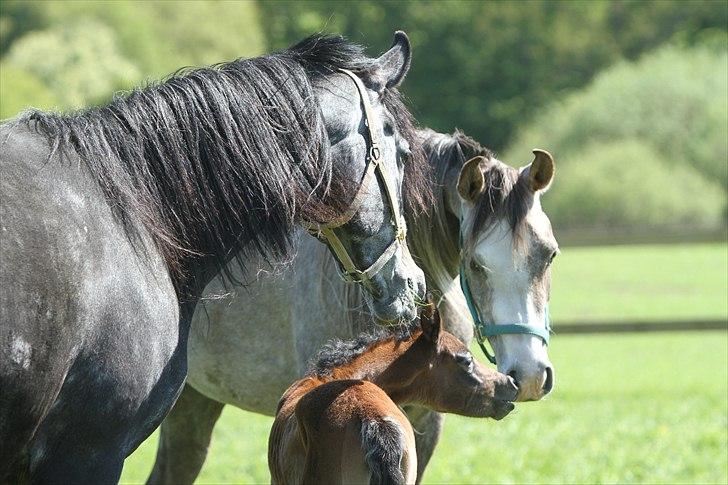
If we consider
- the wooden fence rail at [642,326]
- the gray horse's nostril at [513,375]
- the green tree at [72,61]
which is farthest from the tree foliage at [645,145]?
the gray horse's nostril at [513,375]

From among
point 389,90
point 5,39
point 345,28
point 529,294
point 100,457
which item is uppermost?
point 389,90

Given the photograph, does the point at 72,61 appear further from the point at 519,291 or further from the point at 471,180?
the point at 519,291

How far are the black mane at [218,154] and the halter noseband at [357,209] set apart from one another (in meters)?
0.04

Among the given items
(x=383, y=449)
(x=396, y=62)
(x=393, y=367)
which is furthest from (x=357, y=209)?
(x=393, y=367)

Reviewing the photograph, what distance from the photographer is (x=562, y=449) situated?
7.78 metres

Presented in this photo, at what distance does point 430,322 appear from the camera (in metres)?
3.70

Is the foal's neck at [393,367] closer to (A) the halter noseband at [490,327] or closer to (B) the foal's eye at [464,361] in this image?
(B) the foal's eye at [464,361]

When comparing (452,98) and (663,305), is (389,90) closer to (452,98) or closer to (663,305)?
(663,305)

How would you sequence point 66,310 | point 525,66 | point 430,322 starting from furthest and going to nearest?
point 525,66 < point 430,322 < point 66,310

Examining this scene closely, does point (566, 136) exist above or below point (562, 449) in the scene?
below

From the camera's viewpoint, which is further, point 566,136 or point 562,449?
point 566,136

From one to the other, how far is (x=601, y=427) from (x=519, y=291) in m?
5.46

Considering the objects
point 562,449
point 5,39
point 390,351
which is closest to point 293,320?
point 390,351

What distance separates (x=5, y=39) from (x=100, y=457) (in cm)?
4390
